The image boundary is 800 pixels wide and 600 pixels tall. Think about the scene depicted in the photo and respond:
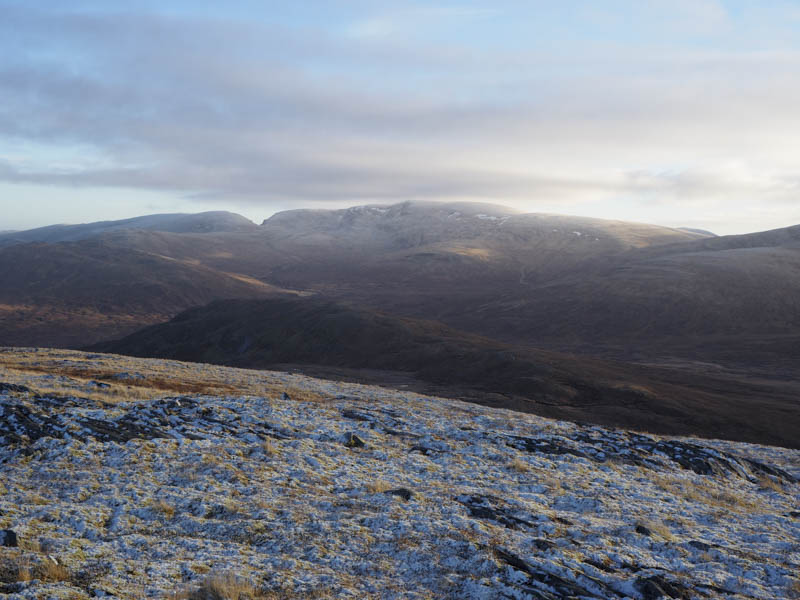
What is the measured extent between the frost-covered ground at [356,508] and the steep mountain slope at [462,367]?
891 inches

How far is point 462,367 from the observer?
5628 centimetres

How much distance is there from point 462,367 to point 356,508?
45.6 metres

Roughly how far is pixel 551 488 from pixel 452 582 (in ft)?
22.5

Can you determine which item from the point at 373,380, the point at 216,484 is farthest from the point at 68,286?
the point at 216,484

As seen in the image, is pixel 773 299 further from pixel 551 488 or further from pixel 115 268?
pixel 115 268

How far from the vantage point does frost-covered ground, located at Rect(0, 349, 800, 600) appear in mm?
8344

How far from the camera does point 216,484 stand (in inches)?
474

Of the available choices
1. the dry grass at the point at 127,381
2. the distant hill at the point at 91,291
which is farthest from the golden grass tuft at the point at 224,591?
the distant hill at the point at 91,291

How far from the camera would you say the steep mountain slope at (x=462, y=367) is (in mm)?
41312

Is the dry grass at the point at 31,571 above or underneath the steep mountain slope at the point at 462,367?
above

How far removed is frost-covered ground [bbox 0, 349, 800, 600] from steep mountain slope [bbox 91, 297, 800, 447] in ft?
74.2

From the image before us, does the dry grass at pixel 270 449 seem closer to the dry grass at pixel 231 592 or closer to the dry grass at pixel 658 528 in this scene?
the dry grass at pixel 231 592

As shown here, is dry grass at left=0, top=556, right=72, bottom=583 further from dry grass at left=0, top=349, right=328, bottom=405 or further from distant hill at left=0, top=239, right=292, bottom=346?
distant hill at left=0, top=239, right=292, bottom=346

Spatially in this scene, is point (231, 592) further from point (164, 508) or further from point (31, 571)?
point (164, 508)
